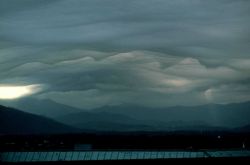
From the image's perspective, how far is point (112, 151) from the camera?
88625 mm

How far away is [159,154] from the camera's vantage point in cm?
8562

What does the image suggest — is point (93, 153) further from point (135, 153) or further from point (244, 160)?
point (244, 160)

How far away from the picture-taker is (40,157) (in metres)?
85.1

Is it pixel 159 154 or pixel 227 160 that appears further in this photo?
pixel 159 154

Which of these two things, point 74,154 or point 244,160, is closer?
point 244,160

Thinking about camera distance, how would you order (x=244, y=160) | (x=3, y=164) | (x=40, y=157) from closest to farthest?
1. (x=244, y=160)
2. (x=3, y=164)
3. (x=40, y=157)

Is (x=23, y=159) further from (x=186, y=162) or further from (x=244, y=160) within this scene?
(x=244, y=160)

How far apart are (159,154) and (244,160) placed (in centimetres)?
2042

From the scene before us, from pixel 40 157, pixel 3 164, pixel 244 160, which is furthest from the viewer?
pixel 40 157

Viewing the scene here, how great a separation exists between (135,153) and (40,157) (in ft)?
64.0

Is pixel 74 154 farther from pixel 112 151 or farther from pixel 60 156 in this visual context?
pixel 112 151

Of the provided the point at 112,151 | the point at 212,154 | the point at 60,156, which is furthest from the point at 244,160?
the point at 60,156

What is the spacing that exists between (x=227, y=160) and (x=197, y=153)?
16909mm

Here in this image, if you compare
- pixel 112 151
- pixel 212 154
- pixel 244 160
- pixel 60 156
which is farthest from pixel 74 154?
pixel 244 160
